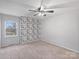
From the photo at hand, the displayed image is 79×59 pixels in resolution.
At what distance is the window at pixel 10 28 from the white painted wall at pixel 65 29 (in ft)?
9.63

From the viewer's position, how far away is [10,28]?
6859 mm

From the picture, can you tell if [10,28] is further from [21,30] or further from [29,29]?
[29,29]

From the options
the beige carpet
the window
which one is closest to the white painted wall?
the beige carpet

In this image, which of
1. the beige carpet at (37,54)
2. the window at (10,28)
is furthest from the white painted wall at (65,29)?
the window at (10,28)

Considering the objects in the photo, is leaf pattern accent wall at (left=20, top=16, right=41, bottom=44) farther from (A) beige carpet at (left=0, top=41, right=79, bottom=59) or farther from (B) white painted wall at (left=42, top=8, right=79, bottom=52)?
(A) beige carpet at (left=0, top=41, right=79, bottom=59)

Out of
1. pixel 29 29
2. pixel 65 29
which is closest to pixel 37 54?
pixel 65 29

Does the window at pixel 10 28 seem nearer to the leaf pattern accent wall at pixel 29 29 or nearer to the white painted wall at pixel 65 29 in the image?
the leaf pattern accent wall at pixel 29 29

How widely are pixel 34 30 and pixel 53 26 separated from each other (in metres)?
2.24

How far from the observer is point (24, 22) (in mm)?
7836

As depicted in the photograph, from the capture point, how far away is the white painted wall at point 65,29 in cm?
501

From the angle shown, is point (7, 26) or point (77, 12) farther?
point (7, 26)

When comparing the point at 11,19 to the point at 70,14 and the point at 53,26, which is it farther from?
the point at 70,14

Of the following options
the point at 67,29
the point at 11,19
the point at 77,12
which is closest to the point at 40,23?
the point at 11,19

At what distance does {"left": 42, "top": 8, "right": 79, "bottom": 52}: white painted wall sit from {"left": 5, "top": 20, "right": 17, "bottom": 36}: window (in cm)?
294
